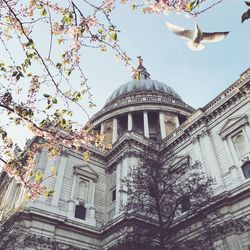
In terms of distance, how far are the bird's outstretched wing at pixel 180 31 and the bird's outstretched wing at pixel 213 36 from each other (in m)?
0.23

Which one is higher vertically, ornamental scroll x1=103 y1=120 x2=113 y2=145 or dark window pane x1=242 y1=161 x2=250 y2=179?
ornamental scroll x1=103 y1=120 x2=113 y2=145

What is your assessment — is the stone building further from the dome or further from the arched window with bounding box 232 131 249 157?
the dome

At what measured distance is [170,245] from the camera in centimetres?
1350

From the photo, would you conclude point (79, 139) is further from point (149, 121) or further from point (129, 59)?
point (149, 121)

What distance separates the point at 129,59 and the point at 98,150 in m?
20.9

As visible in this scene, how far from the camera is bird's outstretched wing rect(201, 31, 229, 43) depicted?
4.23 m

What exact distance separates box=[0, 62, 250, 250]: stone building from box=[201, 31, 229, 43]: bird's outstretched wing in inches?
487

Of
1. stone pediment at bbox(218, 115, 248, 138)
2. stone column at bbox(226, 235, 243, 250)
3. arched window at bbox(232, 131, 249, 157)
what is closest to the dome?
stone pediment at bbox(218, 115, 248, 138)

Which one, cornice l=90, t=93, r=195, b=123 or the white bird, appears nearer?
the white bird

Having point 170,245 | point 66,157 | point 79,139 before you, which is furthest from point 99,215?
point 79,139

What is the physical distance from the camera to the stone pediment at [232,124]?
18491 millimetres

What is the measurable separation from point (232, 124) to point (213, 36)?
16215 mm

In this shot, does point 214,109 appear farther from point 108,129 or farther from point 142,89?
point 142,89

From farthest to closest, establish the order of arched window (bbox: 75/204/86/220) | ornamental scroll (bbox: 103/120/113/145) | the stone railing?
the stone railing < ornamental scroll (bbox: 103/120/113/145) < arched window (bbox: 75/204/86/220)
